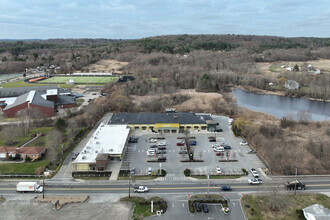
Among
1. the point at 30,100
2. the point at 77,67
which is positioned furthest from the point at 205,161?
the point at 77,67

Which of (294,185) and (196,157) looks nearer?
(294,185)

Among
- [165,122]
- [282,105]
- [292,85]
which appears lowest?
[165,122]

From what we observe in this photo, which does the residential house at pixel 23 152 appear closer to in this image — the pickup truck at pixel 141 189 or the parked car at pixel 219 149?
the pickup truck at pixel 141 189

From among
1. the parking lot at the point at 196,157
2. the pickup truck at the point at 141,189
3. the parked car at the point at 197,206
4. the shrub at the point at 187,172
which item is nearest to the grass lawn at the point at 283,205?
the parked car at the point at 197,206

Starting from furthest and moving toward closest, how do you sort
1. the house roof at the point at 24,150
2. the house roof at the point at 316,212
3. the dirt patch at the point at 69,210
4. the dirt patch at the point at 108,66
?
the dirt patch at the point at 108,66, the house roof at the point at 24,150, the dirt patch at the point at 69,210, the house roof at the point at 316,212

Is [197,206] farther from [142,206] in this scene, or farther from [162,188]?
[142,206]

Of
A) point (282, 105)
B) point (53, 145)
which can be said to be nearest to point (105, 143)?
point (53, 145)

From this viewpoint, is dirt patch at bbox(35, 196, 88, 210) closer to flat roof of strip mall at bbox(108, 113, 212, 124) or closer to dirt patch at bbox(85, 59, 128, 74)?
flat roof of strip mall at bbox(108, 113, 212, 124)
